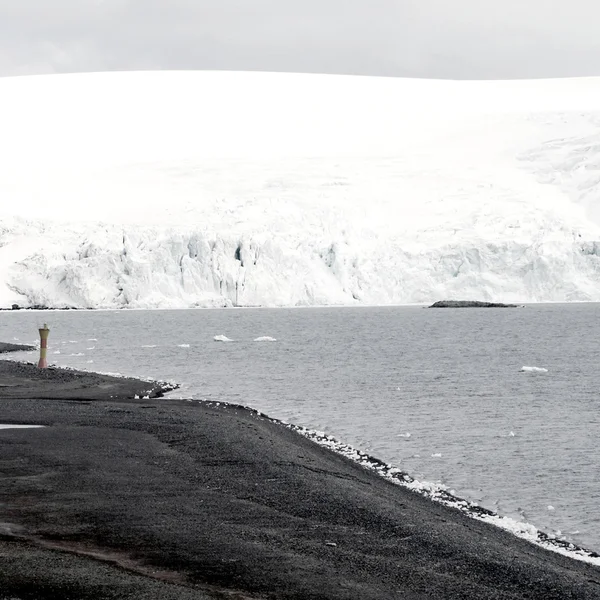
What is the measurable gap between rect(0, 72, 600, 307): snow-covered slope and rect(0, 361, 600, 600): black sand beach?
4320 centimetres

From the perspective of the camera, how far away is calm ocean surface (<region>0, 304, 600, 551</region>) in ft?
36.4

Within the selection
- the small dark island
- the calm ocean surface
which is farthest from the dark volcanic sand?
the small dark island

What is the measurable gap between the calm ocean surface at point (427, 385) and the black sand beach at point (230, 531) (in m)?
1.50

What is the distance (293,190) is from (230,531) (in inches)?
2343

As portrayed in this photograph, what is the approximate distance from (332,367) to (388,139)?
57283 millimetres

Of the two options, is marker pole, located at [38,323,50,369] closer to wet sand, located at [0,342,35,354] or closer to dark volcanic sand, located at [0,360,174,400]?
dark volcanic sand, located at [0,360,174,400]

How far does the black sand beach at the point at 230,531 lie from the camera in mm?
5547

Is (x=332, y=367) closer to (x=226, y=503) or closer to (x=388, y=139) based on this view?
(x=226, y=503)

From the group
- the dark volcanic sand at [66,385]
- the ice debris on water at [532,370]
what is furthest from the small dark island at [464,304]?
the dark volcanic sand at [66,385]

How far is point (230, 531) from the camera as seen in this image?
22.3 ft

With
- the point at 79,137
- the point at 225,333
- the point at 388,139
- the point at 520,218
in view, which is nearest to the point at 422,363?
the point at 225,333

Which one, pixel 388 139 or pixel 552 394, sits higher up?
pixel 388 139

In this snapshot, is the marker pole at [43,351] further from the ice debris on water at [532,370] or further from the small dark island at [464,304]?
the small dark island at [464,304]

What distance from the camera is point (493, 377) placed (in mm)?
24219
